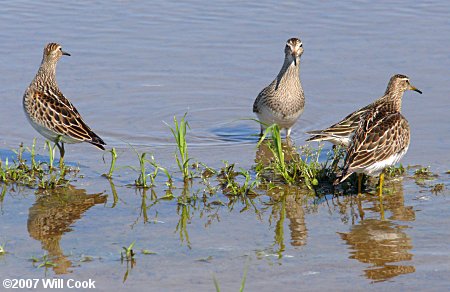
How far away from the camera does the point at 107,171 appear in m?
11.8

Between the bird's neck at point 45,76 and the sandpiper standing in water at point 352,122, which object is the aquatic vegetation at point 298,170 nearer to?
the sandpiper standing in water at point 352,122

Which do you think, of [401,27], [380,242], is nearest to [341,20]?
[401,27]

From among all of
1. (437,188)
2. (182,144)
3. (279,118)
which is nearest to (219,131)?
(279,118)

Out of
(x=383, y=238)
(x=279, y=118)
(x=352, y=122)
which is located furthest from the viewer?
(x=279, y=118)

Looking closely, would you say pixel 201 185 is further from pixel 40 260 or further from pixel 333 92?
pixel 333 92

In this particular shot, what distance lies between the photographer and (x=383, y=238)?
9430 mm

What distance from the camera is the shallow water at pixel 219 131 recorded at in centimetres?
862

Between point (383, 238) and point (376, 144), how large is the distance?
1566 mm

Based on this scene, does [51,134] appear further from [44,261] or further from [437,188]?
[437,188]

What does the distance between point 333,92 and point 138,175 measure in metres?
5.07

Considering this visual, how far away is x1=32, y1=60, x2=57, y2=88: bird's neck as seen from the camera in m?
12.6

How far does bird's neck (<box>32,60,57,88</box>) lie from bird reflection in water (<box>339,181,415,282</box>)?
4581 millimetres

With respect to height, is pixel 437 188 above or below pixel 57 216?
above

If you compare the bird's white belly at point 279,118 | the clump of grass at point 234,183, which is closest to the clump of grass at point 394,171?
the clump of grass at point 234,183
